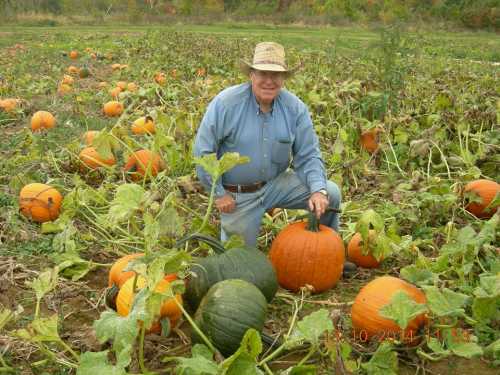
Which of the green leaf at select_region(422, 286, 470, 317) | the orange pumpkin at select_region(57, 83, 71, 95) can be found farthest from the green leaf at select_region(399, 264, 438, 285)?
the orange pumpkin at select_region(57, 83, 71, 95)

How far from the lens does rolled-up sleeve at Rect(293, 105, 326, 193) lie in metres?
3.84

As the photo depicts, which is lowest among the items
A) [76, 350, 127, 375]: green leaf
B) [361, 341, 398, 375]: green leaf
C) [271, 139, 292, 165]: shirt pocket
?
[361, 341, 398, 375]: green leaf

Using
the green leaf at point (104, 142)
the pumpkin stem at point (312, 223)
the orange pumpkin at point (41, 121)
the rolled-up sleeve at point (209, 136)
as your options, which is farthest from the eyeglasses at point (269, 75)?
the orange pumpkin at point (41, 121)

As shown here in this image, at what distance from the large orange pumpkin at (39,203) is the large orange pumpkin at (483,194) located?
9.86 ft

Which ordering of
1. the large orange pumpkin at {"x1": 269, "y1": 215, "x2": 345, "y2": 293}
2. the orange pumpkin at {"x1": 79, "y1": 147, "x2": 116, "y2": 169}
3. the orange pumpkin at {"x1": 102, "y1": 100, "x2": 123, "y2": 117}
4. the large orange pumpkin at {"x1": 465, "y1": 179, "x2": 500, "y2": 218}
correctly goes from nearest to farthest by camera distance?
the large orange pumpkin at {"x1": 269, "y1": 215, "x2": 345, "y2": 293}
the large orange pumpkin at {"x1": 465, "y1": 179, "x2": 500, "y2": 218}
the orange pumpkin at {"x1": 79, "y1": 147, "x2": 116, "y2": 169}
the orange pumpkin at {"x1": 102, "y1": 100, "x2": 123, "y2": 117}

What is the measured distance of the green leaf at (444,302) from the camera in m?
2.54

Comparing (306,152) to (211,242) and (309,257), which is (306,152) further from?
(211,242)

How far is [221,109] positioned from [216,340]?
155 centimetres

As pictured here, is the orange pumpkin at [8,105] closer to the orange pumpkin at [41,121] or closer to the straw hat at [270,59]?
the orange pumpkin at [41,121]

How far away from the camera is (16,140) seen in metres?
6.36

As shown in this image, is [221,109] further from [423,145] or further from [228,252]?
[423,145]

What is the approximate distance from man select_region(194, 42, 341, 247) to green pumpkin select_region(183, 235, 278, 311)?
542 millimetres

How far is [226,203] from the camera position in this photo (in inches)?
145

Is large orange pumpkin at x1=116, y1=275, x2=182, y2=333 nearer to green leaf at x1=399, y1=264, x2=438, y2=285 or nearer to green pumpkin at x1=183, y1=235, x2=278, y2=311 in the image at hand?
green pumpkin at x1=183, y1=235, x2=278, y2=311
